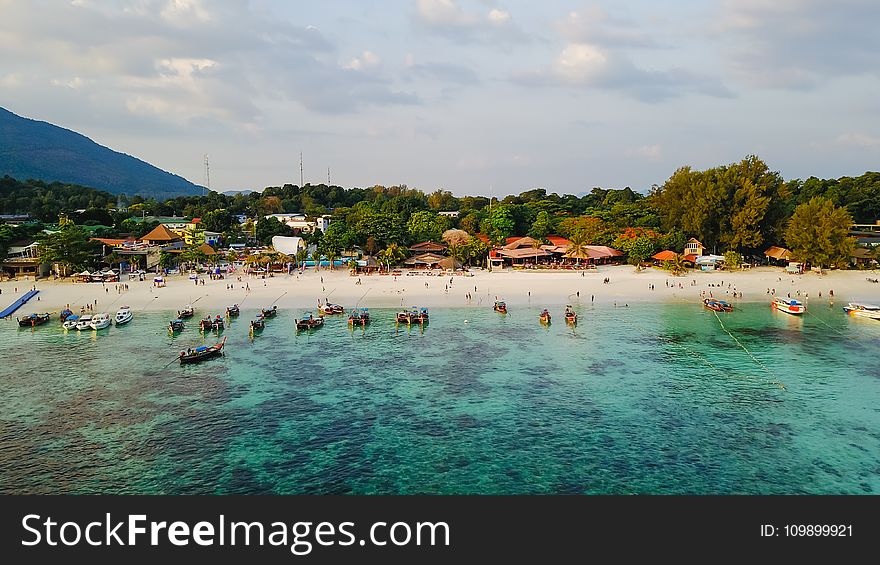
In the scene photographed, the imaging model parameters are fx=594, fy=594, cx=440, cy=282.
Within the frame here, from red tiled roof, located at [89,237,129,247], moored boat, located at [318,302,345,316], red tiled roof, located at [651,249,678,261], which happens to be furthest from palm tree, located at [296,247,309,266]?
red tiled roof, located at [651,249,678,261]

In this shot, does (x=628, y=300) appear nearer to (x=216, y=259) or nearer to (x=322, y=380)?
(x=322, y=380)

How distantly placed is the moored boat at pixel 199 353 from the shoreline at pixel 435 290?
46.2 ft

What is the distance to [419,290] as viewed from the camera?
54125 millimetres

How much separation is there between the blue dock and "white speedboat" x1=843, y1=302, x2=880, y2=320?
63403 mm

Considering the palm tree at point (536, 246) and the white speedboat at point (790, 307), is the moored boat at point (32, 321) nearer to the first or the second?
the palm tree at point (536, 246)

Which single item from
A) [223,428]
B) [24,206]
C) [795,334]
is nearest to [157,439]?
[223,428]

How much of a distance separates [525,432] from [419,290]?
1264 inches

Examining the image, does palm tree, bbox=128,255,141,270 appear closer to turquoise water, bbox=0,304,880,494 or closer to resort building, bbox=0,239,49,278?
resort building, bbox=0,239,49,278

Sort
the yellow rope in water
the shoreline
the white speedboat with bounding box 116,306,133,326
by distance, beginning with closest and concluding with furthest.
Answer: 1. the yellow rope in water
2. the white speedboat with bounding box 116,306,133,326
3. the shoreline

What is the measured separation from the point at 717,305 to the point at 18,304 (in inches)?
2164

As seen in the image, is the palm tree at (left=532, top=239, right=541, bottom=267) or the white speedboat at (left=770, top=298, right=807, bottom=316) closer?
the white speedboat at (left=770, top=298, right=807, bottom=316)

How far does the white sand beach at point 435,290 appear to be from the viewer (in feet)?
160

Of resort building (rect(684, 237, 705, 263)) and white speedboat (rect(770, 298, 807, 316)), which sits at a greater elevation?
resort building (rect(684, 237, 705, 263))

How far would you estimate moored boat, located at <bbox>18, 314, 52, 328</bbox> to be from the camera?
4103 cm
